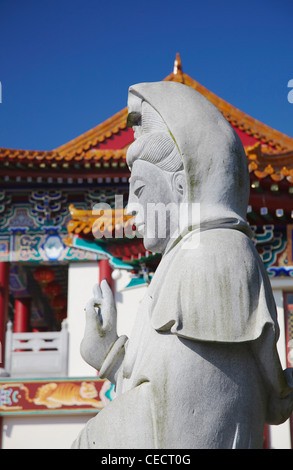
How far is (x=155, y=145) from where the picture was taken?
2.44 m

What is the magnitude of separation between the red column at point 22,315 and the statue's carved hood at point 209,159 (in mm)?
14420

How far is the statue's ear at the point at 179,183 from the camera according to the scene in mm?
2410

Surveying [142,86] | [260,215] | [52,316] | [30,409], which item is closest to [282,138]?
[260,215]

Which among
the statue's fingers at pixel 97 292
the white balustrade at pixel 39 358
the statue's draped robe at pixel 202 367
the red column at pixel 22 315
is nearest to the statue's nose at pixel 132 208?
the statue's fingers at pixel 97 292

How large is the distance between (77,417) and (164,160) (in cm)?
1119

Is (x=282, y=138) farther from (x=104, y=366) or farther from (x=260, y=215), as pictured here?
(x=104, y=366)

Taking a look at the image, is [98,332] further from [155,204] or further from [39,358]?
[39,358]

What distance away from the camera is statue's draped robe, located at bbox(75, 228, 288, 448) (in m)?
2.10

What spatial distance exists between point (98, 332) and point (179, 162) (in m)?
0.58

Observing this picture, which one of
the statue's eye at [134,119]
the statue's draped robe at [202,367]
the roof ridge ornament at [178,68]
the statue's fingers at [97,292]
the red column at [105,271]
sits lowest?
the statue's draped robe at [202,367]

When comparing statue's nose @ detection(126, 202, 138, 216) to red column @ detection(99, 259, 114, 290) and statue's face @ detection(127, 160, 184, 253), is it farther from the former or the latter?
red column @ detection(99, 259, 114, 290)

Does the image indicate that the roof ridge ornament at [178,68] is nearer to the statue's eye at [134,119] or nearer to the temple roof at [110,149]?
the temple roof at [110,149]

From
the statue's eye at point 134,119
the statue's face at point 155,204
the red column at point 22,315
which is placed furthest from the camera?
the red column at point 22,315

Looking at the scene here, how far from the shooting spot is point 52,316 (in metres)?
19.8
